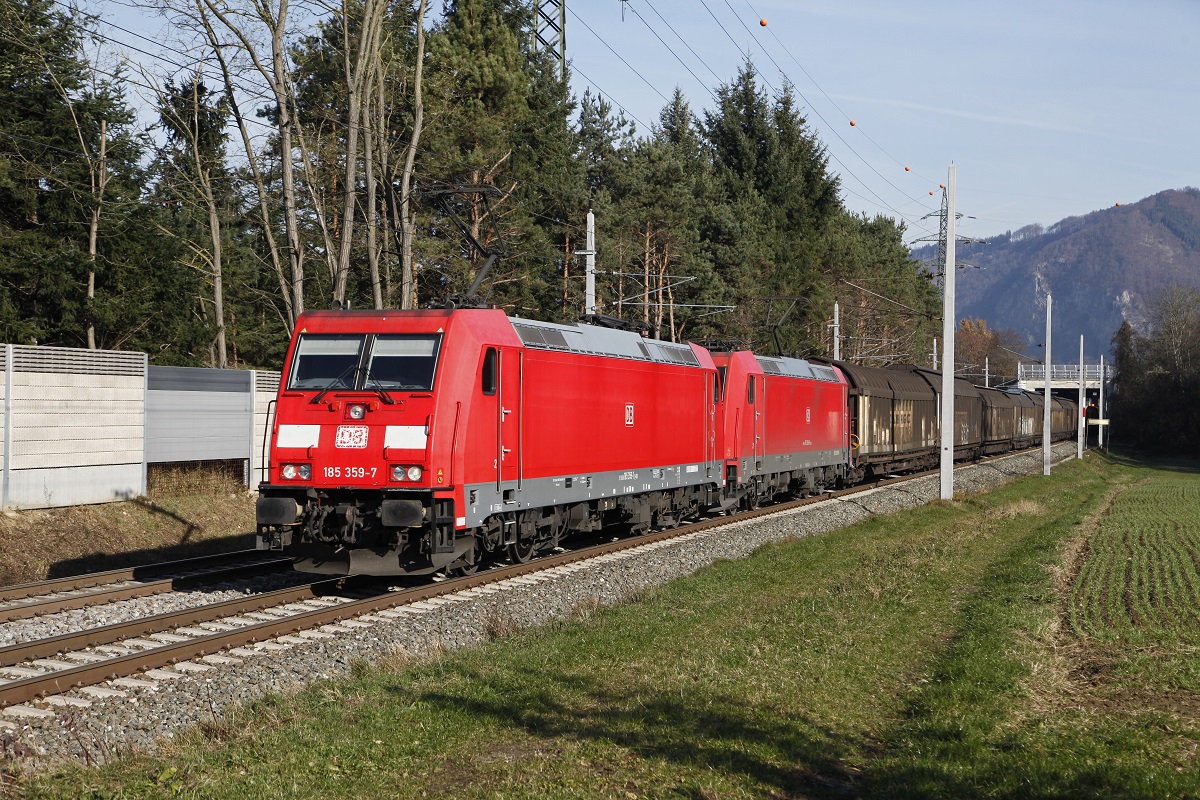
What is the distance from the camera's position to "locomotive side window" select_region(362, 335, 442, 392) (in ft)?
45.9

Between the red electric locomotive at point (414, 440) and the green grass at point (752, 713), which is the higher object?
the red electric locomotive at point (414, 440)

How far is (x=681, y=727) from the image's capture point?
26.9ft

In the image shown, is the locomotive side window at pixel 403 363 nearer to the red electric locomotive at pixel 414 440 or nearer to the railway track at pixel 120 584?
the red electric locomotive at pixel 414 440

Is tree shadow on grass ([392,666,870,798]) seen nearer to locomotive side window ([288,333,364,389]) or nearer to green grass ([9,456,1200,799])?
green grass ([9,456,1200,799])

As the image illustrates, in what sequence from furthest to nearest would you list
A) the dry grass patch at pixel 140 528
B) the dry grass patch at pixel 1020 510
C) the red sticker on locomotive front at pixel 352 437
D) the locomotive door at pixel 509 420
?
the dry grass patch at pixel 1020 510 → the dry grass patch at pixel 140 528 → the locomotive door at pixel 509 420 → the red sticker on locomotive front at pixel 352 437

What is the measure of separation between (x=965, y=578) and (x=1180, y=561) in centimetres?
546

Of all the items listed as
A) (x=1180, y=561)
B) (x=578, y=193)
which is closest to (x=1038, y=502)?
(x=1180, y=561)

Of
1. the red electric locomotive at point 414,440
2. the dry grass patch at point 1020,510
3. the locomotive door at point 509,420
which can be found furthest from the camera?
the dry grass patch at point 1020,510

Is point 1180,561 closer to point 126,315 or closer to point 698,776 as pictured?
point 698,776

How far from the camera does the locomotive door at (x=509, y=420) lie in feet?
49.3

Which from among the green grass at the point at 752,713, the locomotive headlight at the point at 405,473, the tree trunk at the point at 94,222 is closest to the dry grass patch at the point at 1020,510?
the green grass at the point at 752,713

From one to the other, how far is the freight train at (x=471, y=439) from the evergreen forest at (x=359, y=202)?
4.49 feet

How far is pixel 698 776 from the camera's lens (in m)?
7.11

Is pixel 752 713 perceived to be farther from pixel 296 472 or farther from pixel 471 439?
pixel 296 472
